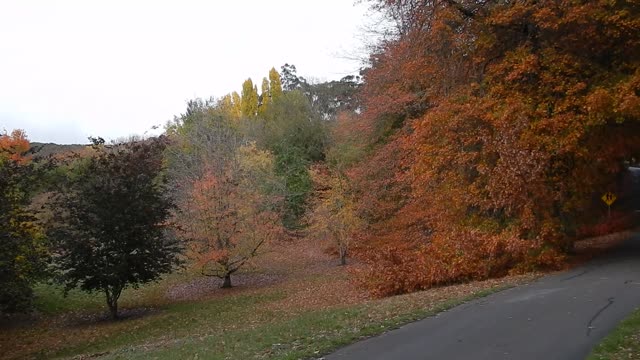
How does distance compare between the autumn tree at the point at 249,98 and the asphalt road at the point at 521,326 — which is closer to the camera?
the asphalt road at the point at 521,326

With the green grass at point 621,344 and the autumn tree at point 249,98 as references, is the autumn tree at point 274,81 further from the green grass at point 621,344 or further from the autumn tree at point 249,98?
the green grass at point 621,344

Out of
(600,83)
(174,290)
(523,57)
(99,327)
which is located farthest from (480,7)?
(174,290)

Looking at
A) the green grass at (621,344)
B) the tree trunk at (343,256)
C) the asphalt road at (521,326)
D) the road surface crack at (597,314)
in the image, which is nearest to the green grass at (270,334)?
the asphalt road at (521,326)

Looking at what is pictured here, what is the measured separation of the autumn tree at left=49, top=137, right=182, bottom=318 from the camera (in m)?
20.1

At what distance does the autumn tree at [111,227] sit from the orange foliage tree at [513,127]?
8462mm

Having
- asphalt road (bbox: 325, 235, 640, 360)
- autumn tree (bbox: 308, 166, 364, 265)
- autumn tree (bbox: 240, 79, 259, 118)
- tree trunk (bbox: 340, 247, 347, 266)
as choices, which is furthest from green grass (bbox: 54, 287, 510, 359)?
autumn tree (bbox: 240, 79, 259, 118)

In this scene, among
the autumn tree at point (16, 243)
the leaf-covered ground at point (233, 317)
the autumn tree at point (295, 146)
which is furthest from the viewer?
the autumn tree at point (295, 146)

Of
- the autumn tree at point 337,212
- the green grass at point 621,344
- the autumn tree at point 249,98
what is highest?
the autumn tree at point 249,98

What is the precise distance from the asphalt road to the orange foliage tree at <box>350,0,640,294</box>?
12.5 feet

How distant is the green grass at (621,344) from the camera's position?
7.16 metres

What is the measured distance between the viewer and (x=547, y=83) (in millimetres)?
16969

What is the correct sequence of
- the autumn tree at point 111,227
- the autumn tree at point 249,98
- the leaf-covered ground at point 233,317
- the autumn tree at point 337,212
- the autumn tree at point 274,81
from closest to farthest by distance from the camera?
Answer: the leaf-covered ground at point 233,317 < the autumn tree at point 111,227 < the autumn tree at point 337,212 < the autumn tree at point 249,98 < the autumn tree at point 274,81

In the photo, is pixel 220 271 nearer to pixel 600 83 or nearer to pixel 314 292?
pixel 314 292

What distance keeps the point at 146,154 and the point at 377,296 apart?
36.9ft
